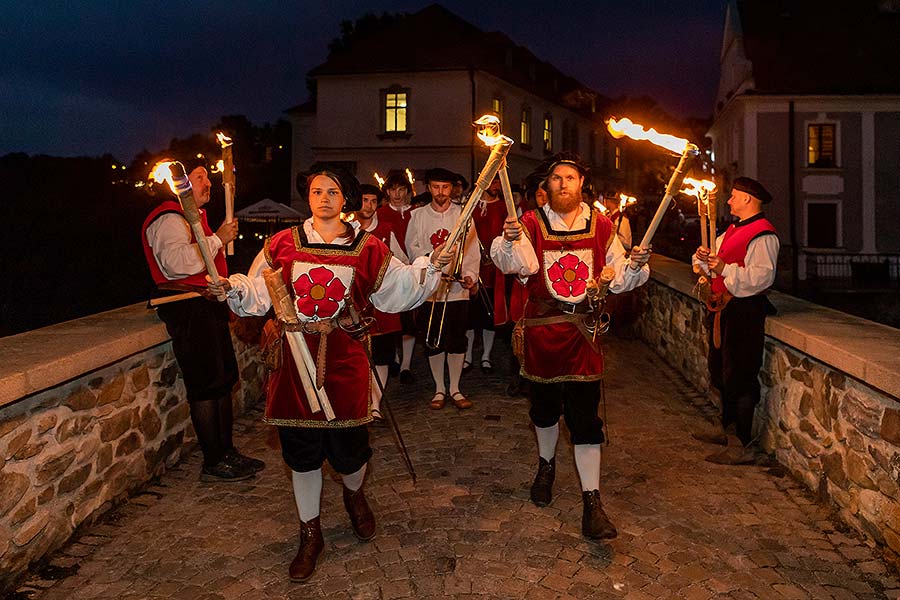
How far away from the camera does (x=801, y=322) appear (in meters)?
5.57

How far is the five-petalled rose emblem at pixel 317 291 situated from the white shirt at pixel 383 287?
0.61 ft

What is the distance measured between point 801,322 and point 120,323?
4.95 m

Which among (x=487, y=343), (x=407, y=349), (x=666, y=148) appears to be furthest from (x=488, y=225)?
(x=666, y=148)

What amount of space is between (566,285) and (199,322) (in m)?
2.53

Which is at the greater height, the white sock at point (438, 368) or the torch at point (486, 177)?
the torch at point (486, 177)

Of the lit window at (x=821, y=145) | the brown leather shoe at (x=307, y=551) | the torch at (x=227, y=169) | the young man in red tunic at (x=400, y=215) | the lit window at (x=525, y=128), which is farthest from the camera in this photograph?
the lit window at (x=525, y=128)

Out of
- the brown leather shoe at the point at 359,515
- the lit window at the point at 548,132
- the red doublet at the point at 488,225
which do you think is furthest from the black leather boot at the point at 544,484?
the lit window at the point at 548,132

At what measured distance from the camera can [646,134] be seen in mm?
4066

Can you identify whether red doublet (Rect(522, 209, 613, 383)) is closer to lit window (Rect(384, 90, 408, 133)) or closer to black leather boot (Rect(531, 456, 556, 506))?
black leather boot (Rect(531, 456, 556, 506))

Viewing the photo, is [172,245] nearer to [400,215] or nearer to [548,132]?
[400,215]

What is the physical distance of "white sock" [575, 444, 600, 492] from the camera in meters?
4.51

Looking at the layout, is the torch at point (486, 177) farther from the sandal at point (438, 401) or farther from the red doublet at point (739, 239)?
the sandal at point (438, 401)

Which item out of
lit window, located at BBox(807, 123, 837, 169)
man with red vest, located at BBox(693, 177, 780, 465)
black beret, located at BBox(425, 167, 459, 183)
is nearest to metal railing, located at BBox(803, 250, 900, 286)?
lit window, located at BBox(807, 123, 837, 169)

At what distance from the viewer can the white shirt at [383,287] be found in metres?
4.02
